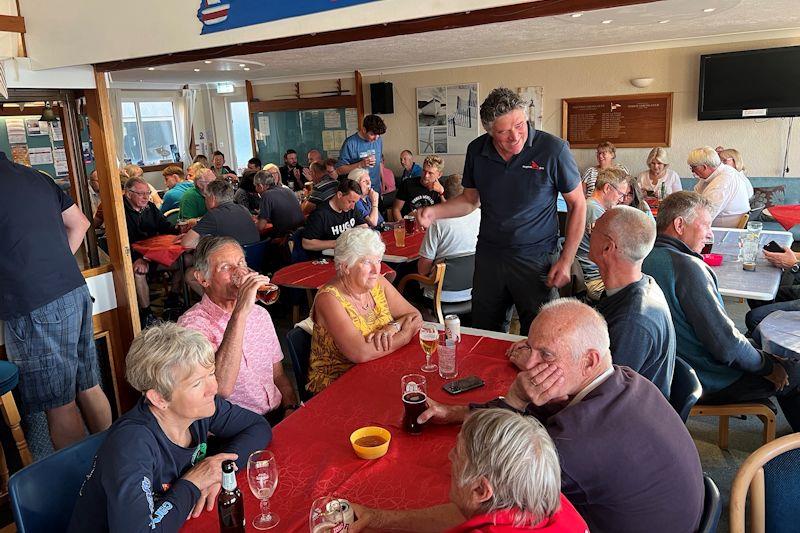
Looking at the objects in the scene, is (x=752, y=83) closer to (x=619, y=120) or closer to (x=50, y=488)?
(x=619, y=120)

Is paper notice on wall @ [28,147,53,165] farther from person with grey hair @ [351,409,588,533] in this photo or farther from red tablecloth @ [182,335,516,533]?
person with grey hair @ [351,409,588,533]

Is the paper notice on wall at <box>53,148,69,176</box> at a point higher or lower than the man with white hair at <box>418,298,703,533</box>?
higher

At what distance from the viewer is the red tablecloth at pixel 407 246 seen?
4848 millimetres

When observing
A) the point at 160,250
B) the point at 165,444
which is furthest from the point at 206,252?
the point at 160,250

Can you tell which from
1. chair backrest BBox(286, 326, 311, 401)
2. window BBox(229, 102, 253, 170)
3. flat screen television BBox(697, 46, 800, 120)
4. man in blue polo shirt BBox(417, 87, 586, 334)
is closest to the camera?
chair backrest BBox(286, 326, 311, 401)

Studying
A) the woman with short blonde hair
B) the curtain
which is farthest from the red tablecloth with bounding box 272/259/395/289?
the curtain

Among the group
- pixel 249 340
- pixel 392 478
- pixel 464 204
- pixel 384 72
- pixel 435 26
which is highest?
pixel 384 72

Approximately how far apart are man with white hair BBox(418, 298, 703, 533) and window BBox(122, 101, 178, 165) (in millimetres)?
12707

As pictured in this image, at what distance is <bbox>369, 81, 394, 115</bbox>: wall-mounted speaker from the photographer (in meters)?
10.3

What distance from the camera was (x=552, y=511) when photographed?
1.27 m

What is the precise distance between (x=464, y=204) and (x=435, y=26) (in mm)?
1467

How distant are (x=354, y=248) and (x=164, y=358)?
1.14 meters

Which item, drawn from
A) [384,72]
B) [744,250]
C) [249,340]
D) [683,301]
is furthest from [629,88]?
[249,340]

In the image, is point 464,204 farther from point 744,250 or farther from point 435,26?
point 744,250
